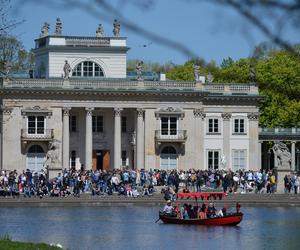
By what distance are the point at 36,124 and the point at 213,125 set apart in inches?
615

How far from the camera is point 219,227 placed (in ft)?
180

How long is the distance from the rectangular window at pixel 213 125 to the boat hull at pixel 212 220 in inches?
1926

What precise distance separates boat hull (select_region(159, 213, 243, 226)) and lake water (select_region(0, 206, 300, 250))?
39 centimetres

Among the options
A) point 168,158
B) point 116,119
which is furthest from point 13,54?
point 168,158

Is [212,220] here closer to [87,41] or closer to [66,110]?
[66,110]

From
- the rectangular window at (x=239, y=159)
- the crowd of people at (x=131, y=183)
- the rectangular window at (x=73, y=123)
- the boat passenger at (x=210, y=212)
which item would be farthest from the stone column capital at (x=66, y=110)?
the boat passenger at (x=210, y=212)

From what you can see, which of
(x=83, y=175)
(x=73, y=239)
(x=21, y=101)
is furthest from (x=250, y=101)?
(x=73, y=239)

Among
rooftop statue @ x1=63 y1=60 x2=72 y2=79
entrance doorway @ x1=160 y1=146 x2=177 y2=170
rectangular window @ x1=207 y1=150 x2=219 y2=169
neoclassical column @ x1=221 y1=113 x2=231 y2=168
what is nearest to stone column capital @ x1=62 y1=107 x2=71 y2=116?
rooftop statue @ x1=63 y1=60 x2=72 y2=79

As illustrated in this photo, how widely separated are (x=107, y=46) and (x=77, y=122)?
7.77 m

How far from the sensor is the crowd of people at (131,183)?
242 ft

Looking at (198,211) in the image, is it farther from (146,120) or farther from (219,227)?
(146,120)

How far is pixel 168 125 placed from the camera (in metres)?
102

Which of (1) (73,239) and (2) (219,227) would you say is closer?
(1) (73,239)

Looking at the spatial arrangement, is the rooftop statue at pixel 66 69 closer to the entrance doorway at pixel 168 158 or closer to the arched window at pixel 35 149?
the arched window at pixel 35 149
